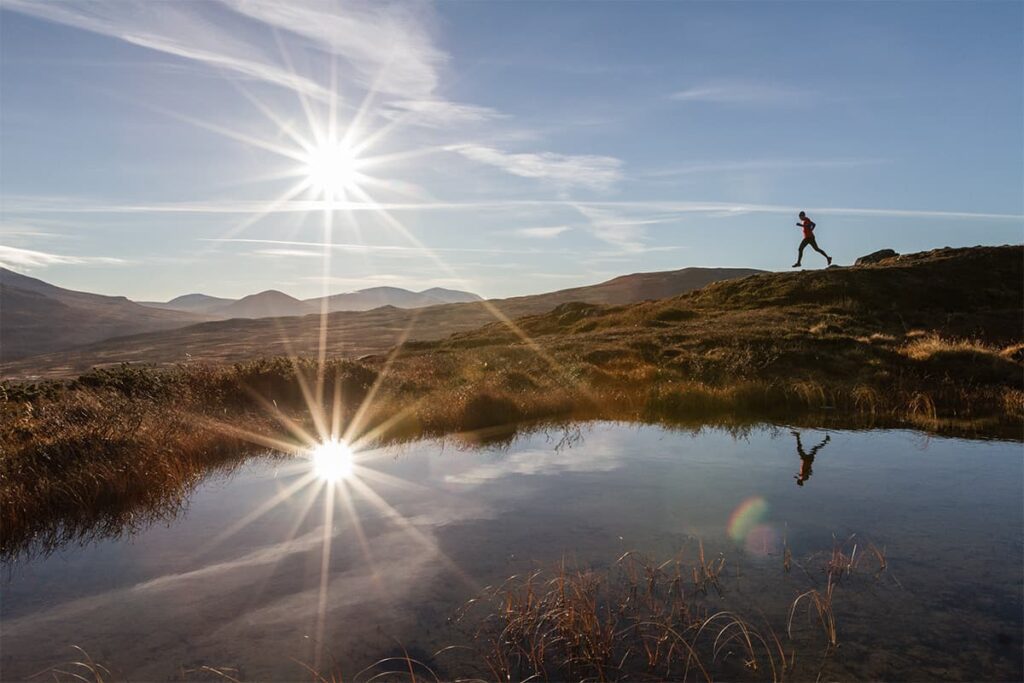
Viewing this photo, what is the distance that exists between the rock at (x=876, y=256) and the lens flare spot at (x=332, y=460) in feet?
137

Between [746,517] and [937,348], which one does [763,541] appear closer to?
[746,517]

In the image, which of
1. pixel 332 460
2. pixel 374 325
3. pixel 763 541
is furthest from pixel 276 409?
pixel 374 325

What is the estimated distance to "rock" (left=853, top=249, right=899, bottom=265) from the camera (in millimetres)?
45406

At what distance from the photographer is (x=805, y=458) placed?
12.3 m

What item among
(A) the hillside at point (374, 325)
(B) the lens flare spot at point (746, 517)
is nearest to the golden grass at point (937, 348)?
(B) the lens flare spot at point (746, 517)

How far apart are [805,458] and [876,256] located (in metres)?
39.8

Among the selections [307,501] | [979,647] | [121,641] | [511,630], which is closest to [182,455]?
[307,501]

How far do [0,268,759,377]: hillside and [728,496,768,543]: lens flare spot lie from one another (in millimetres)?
74521

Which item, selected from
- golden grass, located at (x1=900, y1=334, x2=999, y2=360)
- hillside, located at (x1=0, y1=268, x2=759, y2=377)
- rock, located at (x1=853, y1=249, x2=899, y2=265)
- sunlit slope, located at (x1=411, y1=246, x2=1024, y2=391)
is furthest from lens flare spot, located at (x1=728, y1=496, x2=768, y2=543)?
hillside, located at (x1=0, y1=268, x2=759, y2=377)

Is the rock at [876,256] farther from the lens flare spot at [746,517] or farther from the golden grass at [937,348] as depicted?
the lens flare spot at [746,517]

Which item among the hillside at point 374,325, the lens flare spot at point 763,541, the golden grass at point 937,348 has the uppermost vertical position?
the hillside at point 374,325

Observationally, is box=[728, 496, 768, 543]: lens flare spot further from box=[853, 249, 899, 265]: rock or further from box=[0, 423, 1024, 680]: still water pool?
box=[853, 249, 899, 265]: rock

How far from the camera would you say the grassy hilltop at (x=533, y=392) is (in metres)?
11.0

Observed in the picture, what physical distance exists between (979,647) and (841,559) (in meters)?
1.77
